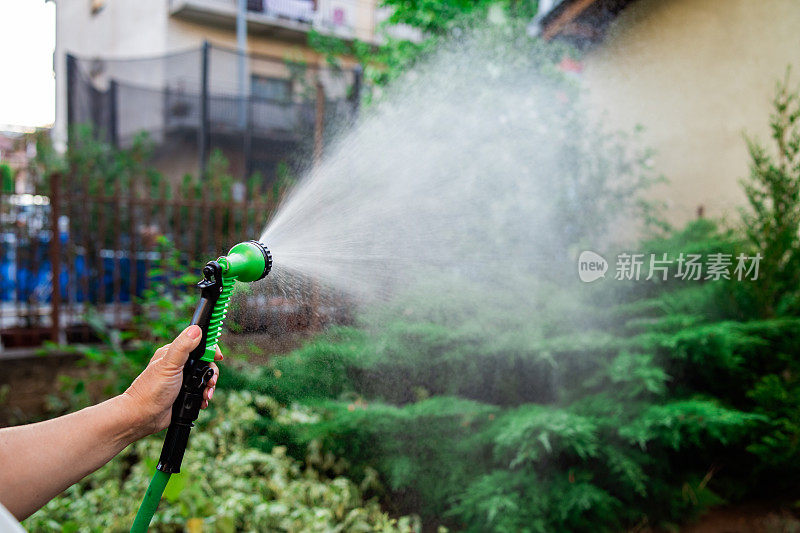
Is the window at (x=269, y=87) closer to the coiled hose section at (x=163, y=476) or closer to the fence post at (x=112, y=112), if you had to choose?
the fence post at (x=112, y=112)

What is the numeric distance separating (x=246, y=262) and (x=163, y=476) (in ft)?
1.51

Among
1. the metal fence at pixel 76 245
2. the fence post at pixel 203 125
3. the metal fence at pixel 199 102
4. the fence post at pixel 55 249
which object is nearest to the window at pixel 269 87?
the metal fence at pixel 199 102

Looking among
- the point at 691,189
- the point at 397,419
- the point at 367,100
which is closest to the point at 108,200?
the point at 367,100

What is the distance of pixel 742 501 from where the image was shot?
317cm

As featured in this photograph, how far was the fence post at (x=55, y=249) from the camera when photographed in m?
5.33

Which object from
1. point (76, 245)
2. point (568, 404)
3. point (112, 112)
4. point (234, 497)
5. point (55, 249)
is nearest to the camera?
point (234, 497)

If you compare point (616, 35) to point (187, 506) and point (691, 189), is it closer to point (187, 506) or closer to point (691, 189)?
point (691, 189)

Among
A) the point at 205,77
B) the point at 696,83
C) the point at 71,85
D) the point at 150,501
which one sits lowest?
the point at 150,501

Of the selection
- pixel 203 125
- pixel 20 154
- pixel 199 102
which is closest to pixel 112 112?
pixel 199 102

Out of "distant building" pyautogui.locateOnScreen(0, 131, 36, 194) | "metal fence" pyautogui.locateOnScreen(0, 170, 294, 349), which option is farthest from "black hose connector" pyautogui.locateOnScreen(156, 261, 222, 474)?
"distant building" pyautogui.locateOnScreen(0, 131, 36, 194)

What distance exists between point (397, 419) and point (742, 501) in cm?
208

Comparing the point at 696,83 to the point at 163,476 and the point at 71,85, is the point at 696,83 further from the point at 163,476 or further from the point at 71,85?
the point at 71,85

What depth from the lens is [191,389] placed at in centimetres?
121

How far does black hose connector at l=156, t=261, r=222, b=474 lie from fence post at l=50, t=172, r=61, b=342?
192 inches
